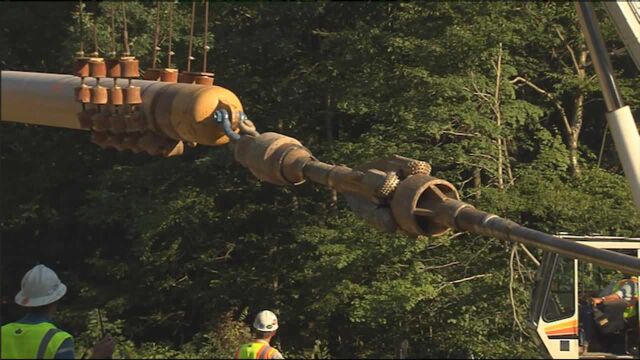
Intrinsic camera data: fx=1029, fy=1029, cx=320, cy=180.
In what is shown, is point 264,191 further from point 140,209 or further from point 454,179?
point 454,179

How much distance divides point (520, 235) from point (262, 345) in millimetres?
2596

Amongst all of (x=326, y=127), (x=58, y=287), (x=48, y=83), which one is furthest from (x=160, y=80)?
(x=326, y=127)

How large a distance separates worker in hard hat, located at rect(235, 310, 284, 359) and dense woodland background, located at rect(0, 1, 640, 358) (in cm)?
827

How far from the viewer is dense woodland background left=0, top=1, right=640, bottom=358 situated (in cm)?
1495

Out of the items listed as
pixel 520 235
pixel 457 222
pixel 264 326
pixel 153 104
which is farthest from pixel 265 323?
pixel 520 235

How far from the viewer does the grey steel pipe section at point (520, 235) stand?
3.68 metres

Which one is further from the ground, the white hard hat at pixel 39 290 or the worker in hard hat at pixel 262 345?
the white hard hat at pixel 39 290

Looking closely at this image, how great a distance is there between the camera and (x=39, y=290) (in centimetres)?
435

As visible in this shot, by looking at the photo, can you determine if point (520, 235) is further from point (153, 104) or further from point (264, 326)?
point (264, 326)

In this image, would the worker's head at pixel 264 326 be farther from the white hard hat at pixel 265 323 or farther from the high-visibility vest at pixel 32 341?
the high-visibility vest at pixel 32 341

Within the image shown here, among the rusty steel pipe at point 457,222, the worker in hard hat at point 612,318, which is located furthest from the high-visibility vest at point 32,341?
the worker in hard hat at point 612,318

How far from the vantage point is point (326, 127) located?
19.5 meters

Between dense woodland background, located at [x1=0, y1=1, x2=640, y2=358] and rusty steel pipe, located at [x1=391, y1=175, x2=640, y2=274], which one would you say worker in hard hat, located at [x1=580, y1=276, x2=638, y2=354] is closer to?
dense woodland background, located at [x1=0, y1=1, x2=640, y2=358]

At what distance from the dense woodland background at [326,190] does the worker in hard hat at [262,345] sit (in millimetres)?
8266
